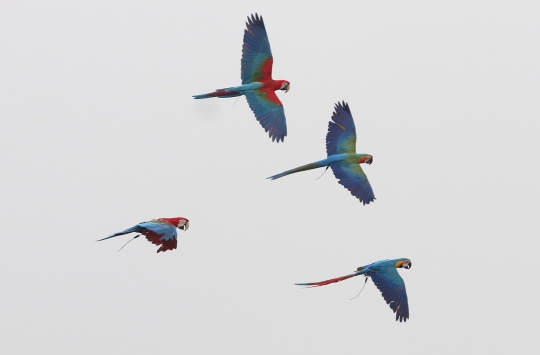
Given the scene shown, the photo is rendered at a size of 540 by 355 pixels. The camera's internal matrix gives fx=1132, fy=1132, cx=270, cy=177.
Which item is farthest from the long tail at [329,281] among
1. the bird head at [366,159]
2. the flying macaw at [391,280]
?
the bird head at [366,159]

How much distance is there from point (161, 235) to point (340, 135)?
6.68m

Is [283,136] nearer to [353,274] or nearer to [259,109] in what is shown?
[259,109]

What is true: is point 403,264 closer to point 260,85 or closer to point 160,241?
point 260,85

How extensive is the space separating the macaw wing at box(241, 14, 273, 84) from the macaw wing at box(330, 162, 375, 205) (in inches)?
106

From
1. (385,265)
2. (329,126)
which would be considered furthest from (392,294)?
(329,126)

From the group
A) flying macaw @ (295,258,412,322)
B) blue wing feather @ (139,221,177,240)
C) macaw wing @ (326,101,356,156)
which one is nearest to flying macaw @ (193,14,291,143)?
macaw wing @ (326,101,356,156)

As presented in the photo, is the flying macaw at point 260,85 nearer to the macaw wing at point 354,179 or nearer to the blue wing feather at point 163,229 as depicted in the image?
the macaw wing at point 354,179

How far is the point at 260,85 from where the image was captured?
1008 inches

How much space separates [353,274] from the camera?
965 inches

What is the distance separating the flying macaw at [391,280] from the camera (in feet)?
81.7

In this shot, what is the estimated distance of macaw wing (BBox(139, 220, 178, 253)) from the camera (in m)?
21.0

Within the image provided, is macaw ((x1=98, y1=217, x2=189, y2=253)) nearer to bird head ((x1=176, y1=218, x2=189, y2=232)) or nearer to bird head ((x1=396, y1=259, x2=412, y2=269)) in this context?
bird head ((x1=176, y1=218, x2=189, y2=232))

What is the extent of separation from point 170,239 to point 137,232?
78 centimetres

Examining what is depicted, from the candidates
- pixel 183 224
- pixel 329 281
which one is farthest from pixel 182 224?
pixel 329 281
